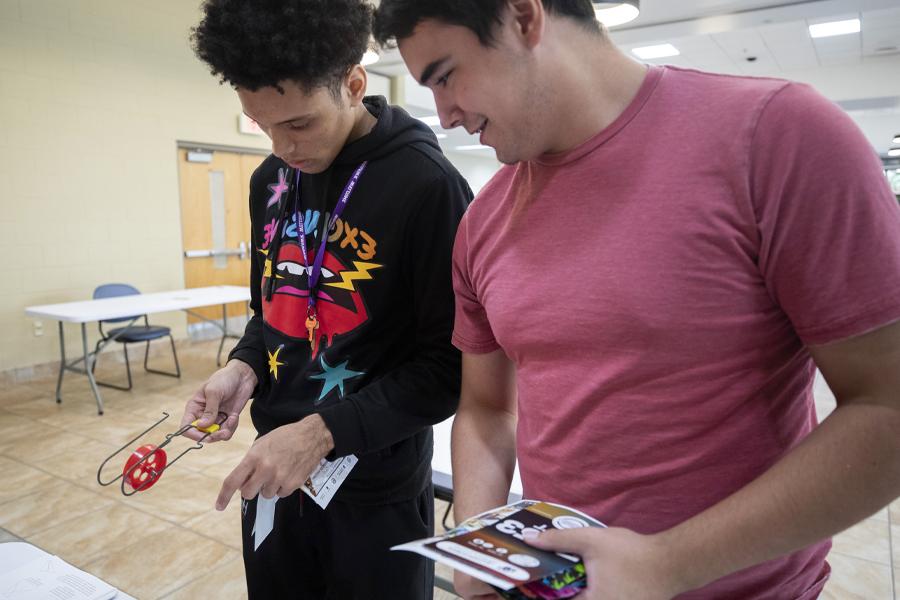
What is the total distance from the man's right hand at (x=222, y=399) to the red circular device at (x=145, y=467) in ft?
0.22

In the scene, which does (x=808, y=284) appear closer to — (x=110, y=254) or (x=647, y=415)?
(x=647, y=415)

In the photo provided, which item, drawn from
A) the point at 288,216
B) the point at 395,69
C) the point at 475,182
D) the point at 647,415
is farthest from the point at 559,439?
the point at 475,182

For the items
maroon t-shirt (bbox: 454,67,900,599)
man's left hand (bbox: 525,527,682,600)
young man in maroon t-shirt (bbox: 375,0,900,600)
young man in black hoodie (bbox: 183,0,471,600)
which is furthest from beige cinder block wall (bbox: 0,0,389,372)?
man's left hand (bbox: 525,527,682,600)

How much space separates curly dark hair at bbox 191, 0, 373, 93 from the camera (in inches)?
39.5

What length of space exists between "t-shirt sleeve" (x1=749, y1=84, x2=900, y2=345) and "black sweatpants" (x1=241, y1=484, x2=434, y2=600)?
0.80 m

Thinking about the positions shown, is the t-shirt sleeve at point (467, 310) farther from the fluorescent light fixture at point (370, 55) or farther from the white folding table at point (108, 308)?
the white folding table at point (108, 308)

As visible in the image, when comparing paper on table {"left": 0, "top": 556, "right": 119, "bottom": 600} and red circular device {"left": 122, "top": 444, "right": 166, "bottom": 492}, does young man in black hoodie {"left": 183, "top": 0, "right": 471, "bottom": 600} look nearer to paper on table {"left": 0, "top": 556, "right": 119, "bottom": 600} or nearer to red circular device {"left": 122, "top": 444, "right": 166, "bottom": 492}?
red circular device {"left": 122, "top": 444, "right": 166, "bottom": 492}

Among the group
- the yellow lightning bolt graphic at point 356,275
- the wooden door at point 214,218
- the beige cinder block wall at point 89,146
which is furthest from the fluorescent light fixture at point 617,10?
the wooden door at point 214,218

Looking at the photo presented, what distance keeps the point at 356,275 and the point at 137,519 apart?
98.3 inches

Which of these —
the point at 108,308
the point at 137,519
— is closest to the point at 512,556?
the point at 137,519

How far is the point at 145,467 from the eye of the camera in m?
1.15

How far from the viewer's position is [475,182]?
17672 mm

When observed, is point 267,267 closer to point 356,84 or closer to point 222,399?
point 222,399

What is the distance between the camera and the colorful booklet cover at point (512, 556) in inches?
23.1
